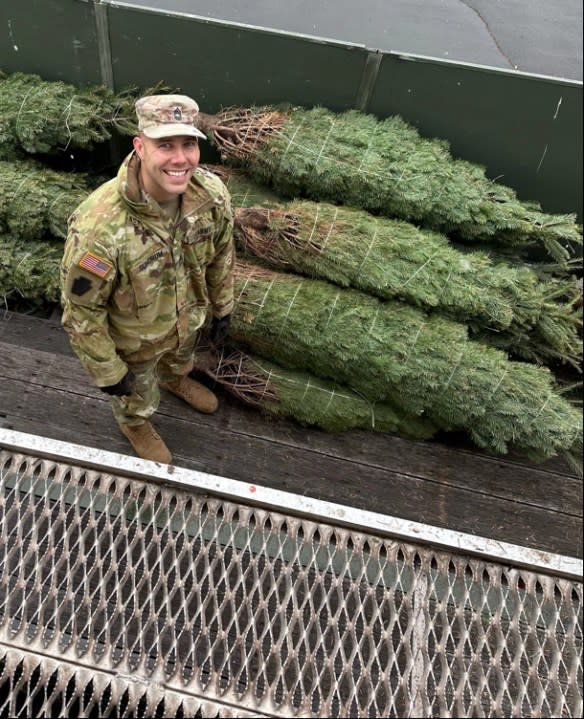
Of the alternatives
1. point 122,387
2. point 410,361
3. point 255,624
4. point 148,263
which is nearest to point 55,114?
point 148,263

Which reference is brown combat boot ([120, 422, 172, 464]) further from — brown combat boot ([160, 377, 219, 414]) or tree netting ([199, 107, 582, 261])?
tree netting ([199, 107, 582, 261])

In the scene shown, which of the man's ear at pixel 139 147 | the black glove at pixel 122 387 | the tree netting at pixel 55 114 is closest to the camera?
the man's ear at pixel 139 147

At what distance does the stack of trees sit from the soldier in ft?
1.40

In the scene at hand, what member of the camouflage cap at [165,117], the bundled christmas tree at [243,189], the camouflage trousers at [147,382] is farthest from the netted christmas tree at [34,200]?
the camouflage cap at [165,117]

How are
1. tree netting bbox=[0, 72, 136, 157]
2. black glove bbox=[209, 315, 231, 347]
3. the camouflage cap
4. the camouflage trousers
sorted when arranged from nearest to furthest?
1. the camouflage cap
2. the camouflage trousers
3. black glove bbox=[209, 315, 231, 347]
4. tree netting bbox=[0, 72, 136, 157]

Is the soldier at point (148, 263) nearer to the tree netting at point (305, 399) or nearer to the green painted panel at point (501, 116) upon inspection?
the tree netting at point (305, 399)

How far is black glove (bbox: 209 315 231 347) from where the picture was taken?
273 centimetres

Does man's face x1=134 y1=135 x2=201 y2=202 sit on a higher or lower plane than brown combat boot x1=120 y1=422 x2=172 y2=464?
higher

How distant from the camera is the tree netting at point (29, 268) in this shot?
9.84 ft

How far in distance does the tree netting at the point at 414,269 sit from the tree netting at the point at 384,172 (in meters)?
0.12

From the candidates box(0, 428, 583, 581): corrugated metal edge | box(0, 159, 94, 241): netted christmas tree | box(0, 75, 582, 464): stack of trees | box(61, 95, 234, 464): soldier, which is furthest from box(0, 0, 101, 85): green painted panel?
box(0, 428, 583, 581): corrugated metal edge

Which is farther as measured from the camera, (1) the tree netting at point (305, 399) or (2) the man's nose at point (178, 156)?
(1) the tree netting at point (305, 399)

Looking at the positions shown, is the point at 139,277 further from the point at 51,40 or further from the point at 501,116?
the point at 501,116

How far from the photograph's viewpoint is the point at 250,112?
3092mm
